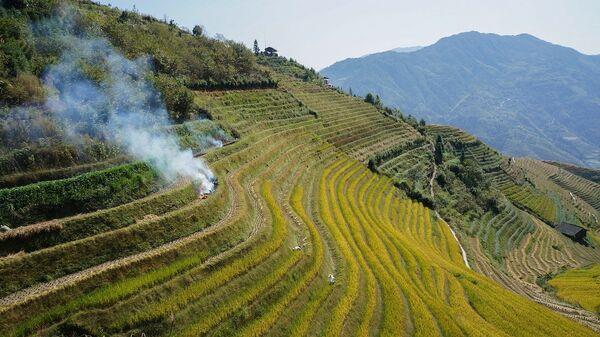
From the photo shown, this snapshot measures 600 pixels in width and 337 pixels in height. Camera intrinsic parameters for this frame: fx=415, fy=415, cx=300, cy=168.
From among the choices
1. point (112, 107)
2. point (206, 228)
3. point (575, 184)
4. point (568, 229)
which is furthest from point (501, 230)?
point (575, 184)

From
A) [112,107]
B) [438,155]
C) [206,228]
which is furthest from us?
[438,155]

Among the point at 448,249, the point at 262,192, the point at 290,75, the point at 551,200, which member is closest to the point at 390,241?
the point at 262,192

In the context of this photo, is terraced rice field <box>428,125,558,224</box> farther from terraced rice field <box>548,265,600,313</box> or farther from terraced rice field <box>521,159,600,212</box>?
terraced rice field <box>521,159,600,212</box>

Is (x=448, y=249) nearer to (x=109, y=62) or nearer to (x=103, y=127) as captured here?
(x=103, y=127)

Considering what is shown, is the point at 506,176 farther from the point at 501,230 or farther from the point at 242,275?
the point at 242,275

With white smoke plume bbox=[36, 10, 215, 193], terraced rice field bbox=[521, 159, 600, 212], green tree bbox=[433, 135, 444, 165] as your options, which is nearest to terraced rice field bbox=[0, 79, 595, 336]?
white smoke plume bbox=[36, 10, 215, 193]

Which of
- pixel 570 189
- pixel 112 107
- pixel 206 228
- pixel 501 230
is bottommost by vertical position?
pixel 570 189

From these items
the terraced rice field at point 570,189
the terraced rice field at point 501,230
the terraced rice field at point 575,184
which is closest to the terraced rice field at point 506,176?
the terraced rice field at point 570,189
